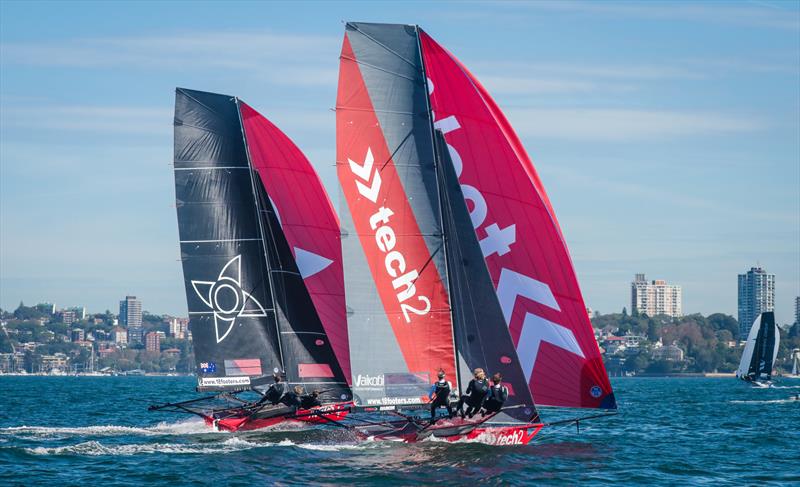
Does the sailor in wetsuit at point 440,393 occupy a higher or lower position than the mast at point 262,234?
lower

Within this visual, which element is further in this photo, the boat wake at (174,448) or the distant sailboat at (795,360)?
the distant sailboat at (795,360)

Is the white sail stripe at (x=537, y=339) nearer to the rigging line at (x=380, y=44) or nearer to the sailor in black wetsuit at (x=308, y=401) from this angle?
the rigging line at (x=380, y=44)

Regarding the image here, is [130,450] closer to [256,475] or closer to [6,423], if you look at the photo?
[256,475]

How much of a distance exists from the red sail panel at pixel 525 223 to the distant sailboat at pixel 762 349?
62362 millimetres

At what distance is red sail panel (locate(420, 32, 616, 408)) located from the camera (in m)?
26.8

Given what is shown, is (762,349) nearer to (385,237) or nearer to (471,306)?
(471,306)

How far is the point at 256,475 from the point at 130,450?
508 cm

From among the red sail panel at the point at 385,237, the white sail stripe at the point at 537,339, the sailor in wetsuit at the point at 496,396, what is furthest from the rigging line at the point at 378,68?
the sailor in wetsuit at the point at 496,396

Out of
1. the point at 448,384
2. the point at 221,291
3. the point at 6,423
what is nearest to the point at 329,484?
the point at 448,384

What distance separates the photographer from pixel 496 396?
26016 millimetres

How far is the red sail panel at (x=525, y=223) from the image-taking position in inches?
1054

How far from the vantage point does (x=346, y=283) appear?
2592 cm

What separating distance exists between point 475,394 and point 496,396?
1.43ft

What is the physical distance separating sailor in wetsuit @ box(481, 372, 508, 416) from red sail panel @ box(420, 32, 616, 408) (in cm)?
147
